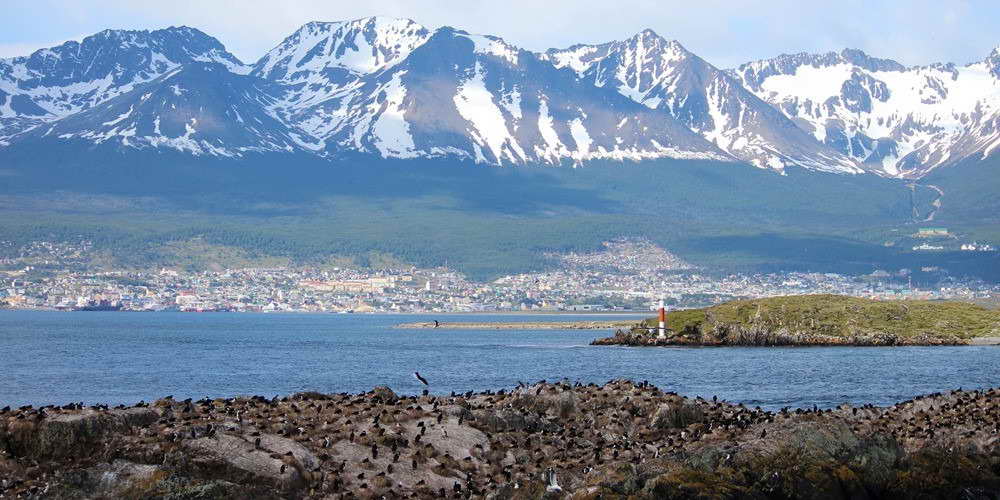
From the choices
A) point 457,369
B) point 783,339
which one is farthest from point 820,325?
point 457,369

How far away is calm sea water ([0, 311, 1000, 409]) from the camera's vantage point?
67375 millimetres

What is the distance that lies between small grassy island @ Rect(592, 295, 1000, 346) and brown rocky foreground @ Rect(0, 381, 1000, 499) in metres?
80.5

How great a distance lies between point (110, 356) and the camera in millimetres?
104188

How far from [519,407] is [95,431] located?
12.6 metres

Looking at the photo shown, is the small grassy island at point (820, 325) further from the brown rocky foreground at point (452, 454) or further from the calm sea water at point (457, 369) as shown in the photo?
the brown rocky foreground at point (452, 454)

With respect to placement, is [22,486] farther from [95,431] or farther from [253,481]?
[253,481]

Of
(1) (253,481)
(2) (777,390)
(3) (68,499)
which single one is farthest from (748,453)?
(2) (777,390)

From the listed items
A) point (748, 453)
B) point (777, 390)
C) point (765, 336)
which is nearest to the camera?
point (748, 453)

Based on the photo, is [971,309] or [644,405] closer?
[644,405]

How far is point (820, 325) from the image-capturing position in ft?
408

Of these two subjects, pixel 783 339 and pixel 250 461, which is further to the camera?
pixel 783 339

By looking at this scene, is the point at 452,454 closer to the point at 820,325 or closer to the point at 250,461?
the point at 250,461

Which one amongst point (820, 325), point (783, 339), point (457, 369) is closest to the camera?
point (457, 369)

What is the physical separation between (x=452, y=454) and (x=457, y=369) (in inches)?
2049
